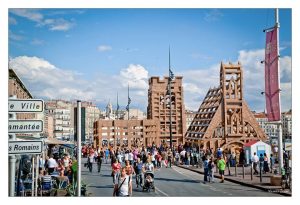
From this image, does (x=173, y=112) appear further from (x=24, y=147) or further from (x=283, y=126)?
(x=283, y=126)

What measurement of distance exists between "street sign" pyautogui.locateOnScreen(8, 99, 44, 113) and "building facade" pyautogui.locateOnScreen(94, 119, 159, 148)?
24.1 meters

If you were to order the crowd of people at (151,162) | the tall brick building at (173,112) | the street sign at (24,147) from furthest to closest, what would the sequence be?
the tall brick building at (173,112) < the crowd of people at (151,162) < the street sign at (24,147)

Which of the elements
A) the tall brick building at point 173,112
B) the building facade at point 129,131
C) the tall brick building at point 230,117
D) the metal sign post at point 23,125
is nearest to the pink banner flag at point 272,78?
the metal sign post at point 23,125

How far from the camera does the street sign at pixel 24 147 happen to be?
837cm

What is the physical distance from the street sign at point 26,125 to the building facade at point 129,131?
24.1m

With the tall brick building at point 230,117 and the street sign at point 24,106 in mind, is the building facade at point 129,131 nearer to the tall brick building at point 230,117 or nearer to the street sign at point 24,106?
the tall brick building at point 230,117

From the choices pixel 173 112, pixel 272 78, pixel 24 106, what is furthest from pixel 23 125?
pixel 173 112

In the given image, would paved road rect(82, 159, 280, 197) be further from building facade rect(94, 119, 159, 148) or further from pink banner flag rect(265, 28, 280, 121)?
building facade rect(94, 119, 159, 148)

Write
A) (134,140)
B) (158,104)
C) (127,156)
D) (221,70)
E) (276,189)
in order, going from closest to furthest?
(276,189) → (127,156) → (221,70) → (134,140) → (158,104)

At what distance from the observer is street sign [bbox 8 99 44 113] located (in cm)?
858
